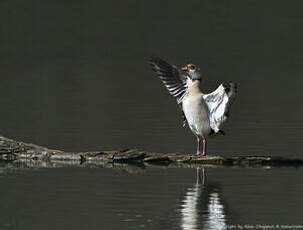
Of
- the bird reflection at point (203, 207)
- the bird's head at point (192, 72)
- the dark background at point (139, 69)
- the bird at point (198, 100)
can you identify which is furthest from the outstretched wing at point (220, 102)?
the dark background at point (139, 69)

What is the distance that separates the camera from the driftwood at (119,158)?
21.0 m

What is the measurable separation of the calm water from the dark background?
5 cm

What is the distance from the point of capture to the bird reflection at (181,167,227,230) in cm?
1641

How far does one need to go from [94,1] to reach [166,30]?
55.0ft

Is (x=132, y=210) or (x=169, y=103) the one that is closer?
(x=132, y=210)

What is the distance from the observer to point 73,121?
2844 centimetres

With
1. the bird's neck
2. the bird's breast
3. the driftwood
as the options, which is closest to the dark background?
the bird's breast

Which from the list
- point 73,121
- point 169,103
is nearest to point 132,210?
point 73,121

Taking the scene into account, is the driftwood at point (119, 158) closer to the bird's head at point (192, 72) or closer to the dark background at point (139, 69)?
the bird's head at point (192, 72)

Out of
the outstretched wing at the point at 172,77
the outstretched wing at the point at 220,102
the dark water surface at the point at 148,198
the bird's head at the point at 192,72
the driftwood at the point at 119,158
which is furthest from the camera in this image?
the outstretched wing at the point at 172,77

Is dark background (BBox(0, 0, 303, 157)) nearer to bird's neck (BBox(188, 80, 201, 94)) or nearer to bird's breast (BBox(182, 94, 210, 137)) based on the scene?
bird's breast (BBox(182, 94, 210, 137))

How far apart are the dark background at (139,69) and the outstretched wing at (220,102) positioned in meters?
1.60

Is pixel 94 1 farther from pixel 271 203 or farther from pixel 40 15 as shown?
pixel 271 203

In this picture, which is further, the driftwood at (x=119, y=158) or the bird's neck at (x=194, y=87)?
the bird's neck at (x=194, y=87)
